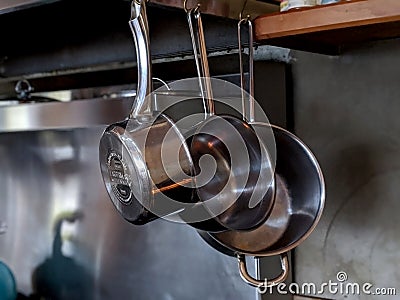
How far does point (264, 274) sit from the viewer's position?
87cm

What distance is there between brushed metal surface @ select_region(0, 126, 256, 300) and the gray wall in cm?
16

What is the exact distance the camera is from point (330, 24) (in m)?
0.65

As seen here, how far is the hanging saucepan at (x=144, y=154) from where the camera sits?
0.67m

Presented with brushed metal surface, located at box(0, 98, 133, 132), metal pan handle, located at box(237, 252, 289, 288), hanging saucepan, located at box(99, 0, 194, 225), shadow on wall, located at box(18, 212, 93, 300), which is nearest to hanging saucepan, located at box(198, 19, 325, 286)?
metal pan handle, located at box(237, 252, 289, 288)

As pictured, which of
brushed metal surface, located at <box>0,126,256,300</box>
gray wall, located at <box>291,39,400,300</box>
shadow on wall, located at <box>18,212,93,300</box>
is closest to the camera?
gray wall, located at <box>291,39,400,300</box>

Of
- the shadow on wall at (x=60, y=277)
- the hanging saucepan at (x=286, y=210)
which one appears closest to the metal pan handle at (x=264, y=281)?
the hanging saucepan at (x=286, y=210)

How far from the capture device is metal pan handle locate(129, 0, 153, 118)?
678 mm

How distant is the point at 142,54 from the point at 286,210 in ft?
1.01

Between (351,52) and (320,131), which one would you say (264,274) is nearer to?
(320,131)

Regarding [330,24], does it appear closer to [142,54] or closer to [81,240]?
[142,54]

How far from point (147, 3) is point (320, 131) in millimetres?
395

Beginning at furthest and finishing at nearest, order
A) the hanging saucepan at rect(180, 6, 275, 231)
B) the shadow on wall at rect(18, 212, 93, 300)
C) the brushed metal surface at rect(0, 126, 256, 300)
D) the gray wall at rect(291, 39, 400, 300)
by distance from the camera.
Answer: the shadow on wall at rect(18, 212, 93, 300) → the brushed metal surface at rect(0, 126, 256, 300) → the gray wall at rect(291, 39, 400, 300) → the hanging saucepan at rect(180, 6, 275, 231)

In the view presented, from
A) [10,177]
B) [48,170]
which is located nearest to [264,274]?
[48,170]

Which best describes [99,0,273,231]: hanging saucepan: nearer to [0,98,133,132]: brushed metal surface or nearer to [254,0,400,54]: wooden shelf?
[254,0,400,54]: wooden shelf
